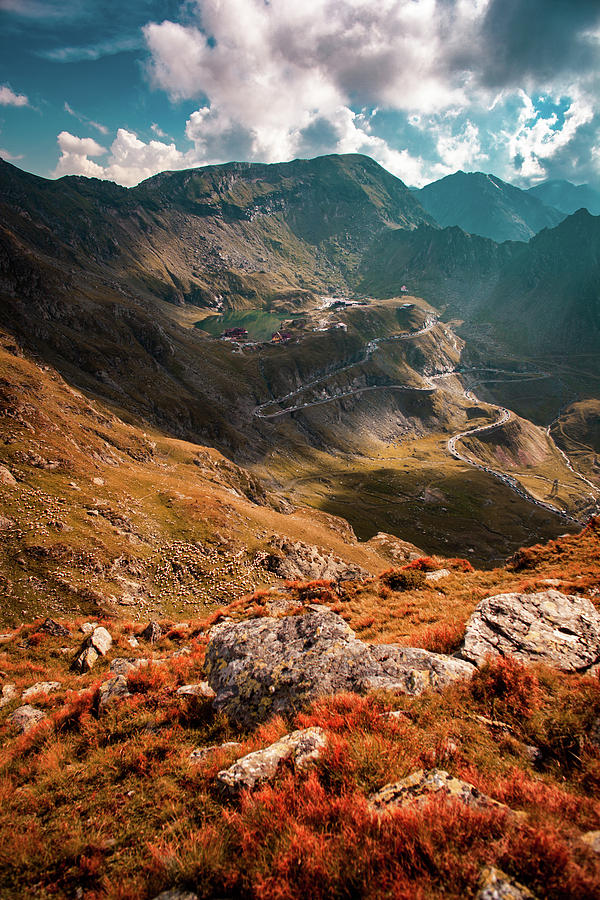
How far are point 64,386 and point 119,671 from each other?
276 ft

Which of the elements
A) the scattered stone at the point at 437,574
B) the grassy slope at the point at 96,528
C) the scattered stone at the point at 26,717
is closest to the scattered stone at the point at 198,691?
the scattered stone at the point at 26,717

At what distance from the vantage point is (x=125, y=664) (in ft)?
53.1

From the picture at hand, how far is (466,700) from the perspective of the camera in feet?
30.2

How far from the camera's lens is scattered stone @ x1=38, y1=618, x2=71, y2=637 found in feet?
69.6

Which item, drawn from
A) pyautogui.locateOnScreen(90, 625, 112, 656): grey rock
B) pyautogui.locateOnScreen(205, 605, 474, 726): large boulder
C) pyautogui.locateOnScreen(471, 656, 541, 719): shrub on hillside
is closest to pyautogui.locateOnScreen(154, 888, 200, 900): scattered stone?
pyautogui.locateOnScreen(205, 605, 474, 726): large boulder

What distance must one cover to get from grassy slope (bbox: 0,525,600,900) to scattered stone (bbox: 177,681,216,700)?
12.4 inches

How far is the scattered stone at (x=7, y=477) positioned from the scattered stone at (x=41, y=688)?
88.0 ft

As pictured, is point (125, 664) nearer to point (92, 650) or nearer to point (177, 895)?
point (92, 650)

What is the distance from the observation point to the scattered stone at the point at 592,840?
4867mm

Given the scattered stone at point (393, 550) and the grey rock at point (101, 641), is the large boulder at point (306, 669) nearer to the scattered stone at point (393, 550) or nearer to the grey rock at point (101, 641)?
the grey rock at point (101, 641)

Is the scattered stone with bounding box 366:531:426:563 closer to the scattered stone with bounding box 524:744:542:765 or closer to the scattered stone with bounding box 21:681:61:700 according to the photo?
the scattered stone with bounding box 21:681:61:700

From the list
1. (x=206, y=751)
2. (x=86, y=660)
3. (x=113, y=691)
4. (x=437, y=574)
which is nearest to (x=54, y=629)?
(x=86, y=660)

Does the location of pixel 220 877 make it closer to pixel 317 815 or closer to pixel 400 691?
pixel 317 815

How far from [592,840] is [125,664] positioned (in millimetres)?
16535
